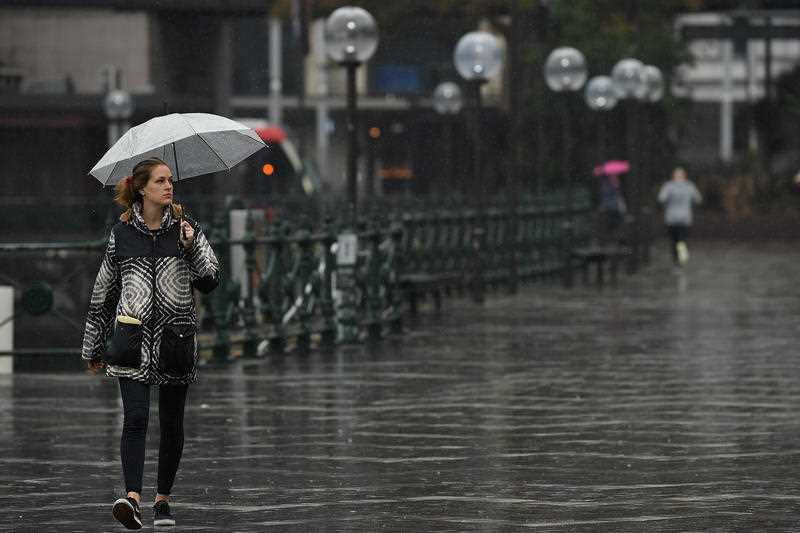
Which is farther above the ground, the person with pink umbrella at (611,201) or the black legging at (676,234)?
the person with pink umbrella at (611,201)

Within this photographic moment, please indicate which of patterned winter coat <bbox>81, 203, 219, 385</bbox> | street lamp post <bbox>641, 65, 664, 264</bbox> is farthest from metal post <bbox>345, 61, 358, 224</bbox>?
street lamp post <bbox>641, 65, 664, 264</bbox>

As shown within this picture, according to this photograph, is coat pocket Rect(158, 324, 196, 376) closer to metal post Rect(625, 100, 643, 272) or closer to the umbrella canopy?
the umbrella canopy

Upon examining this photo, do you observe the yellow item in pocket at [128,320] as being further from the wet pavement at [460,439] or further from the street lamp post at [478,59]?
the street lamp post at [478,59]

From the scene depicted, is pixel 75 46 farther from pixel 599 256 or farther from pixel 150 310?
pixel 150 310

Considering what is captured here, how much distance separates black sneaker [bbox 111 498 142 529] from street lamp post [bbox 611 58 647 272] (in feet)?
89.3

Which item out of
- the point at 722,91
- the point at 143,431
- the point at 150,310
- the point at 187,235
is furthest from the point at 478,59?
the point at 722,91

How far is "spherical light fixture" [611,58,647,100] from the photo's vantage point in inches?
1446

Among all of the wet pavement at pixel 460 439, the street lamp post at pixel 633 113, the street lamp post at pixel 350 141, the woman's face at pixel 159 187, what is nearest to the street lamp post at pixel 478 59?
the street lamp post at pixel 350 141

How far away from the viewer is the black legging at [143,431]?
9281mm

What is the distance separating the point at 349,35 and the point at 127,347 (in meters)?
12.9

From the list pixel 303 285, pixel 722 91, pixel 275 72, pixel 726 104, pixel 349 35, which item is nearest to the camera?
pixel 303 285

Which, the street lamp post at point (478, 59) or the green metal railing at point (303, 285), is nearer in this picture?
the green metal railing at point (303, 285)

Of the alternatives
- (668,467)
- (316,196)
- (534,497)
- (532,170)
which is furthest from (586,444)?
(532,170)

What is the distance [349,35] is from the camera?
22.0 metres
